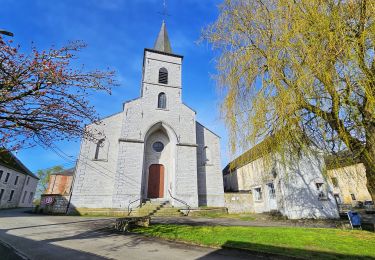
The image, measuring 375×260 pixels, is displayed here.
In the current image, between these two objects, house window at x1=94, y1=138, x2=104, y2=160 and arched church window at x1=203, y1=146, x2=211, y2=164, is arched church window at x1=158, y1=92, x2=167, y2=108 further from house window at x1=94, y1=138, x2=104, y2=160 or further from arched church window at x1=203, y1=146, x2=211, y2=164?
house window at x1=94, y1=138, x2=104, y2=160

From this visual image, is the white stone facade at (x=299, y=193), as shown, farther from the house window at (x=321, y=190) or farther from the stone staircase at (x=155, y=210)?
the stone staircase at (x=155, y=210)

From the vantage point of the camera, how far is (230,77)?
6.38 metres

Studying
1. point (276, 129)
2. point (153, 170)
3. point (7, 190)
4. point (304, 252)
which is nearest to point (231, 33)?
point (276, 129)

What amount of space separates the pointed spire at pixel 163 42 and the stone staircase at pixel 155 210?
16345 mm

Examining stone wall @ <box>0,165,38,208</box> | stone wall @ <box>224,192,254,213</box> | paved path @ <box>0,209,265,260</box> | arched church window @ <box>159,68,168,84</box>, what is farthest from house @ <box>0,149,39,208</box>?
stone wall @ <box>224,192,254,213</box>

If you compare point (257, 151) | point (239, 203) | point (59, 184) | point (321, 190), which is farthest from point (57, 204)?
point (59, 184)

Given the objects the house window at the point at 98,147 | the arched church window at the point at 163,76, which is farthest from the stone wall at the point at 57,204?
the arched church window at the point at 163,76

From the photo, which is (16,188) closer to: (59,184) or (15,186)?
(15,186)

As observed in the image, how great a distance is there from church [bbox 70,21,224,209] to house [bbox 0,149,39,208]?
50.0 feet

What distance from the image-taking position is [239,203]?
689 inches

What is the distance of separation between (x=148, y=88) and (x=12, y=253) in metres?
16.8

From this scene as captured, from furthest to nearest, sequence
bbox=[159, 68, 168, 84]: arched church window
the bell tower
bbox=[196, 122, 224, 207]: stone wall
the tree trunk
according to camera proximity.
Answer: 1. bbox=[159, 68, 168, 84]: arched church window
2. the bell tower
3. bbox=[196, 122, 224, 207]: stone wall
4. the tree trunk

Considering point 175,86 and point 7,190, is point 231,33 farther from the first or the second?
point 7,190

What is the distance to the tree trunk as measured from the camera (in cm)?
478
